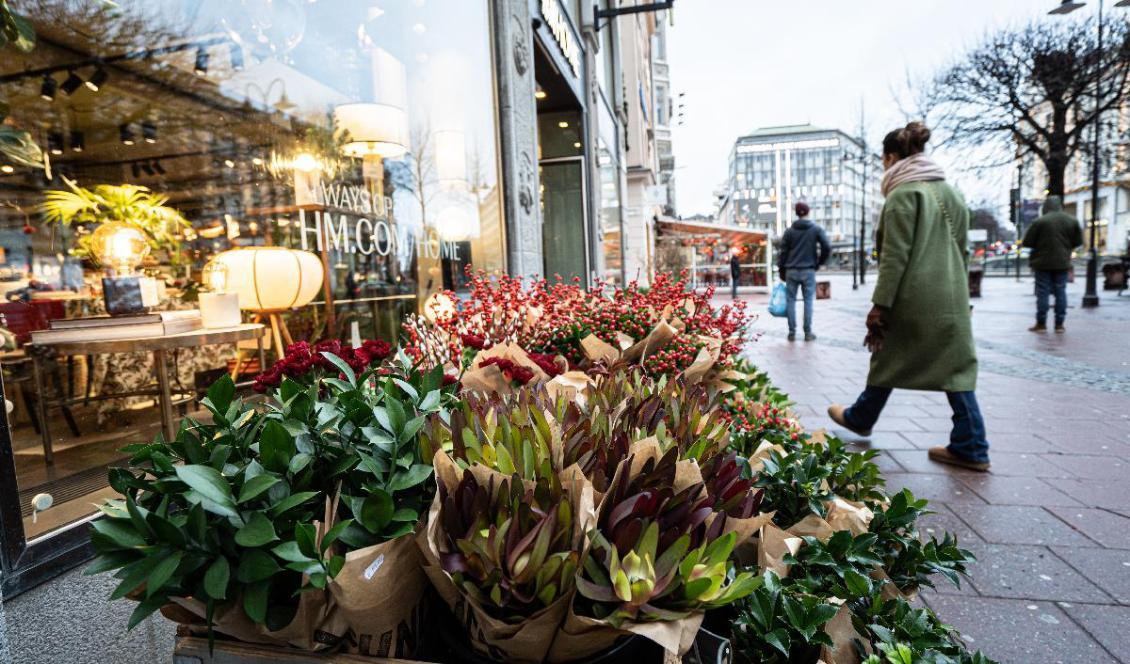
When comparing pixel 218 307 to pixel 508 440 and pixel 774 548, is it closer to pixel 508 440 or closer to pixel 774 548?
pixel 508 440

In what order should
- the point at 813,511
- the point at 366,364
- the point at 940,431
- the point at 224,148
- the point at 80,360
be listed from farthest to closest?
the point at 224,148 → the point at 940,431 → the point at 80,360 → the point at 366,364 → the point at 813,511

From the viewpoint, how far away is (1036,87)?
1742cm

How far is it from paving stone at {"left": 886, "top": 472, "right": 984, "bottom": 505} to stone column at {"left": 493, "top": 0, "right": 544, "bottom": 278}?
10.8 ft

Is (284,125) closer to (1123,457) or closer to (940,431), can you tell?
(940,431)

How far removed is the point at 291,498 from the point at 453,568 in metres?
0.24

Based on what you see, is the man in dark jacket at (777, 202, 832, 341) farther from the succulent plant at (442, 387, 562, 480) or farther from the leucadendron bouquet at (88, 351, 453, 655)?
the leucadendron bouquet at (88, 351, 453, 655)

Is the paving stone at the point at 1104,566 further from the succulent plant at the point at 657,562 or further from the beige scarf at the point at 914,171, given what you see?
the succulent plant at the point at 657,562

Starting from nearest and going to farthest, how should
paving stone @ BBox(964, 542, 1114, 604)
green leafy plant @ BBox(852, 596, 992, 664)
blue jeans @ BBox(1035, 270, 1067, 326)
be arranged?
green leafy plant @ BBox(852, 596, 992, 664)
paving stone @ BBox(964, 542, 1114, 604)
blue jeans @ BBox(1035, 270, 1067, 326)

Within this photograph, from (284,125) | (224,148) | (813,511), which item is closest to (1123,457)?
(813,511)

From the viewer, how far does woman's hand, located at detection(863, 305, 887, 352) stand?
363 cm

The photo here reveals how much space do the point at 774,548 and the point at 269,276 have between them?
3.38 m

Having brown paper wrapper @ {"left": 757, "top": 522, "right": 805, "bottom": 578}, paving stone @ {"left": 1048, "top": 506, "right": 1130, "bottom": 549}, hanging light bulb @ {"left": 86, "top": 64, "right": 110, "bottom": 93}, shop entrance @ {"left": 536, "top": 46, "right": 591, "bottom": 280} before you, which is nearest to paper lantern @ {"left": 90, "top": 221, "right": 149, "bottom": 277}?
brown paper wrapper @ {"left": 757, "top": 522, "right": 805, "bottom": 578}

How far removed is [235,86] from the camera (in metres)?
5.81

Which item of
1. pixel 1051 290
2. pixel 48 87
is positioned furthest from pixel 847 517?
pixel 1051 290
